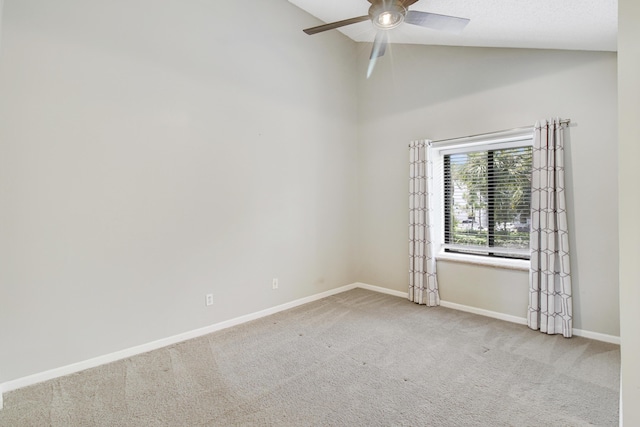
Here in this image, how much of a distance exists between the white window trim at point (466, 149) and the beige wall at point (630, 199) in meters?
2.05

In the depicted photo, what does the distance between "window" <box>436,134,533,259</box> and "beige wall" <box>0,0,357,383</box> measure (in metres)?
1.79

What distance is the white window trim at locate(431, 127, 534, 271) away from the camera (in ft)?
10.8

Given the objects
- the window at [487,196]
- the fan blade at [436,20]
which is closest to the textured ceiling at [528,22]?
the fan blade at [436,20]

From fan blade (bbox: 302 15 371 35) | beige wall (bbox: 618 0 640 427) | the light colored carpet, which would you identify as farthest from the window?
beige wall (bbox: 618 0 640 427)

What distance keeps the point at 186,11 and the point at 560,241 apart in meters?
4.05

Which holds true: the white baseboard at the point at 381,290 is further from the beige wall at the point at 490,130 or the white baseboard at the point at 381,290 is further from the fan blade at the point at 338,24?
the fan blade at the point at 338,24

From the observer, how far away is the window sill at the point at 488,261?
3307 mm

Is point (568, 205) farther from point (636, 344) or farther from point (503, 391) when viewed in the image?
point (636, 344)

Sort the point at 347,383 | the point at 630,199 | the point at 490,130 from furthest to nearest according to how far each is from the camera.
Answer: the point at 490,130 < the point at 347,383 < the point at 630,199

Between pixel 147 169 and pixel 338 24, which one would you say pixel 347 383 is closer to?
pixel 147 169

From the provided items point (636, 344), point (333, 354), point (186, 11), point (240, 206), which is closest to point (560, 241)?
point (636, 344)

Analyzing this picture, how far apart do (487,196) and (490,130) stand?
770mm

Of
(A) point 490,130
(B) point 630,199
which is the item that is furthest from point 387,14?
(B) point 630,199

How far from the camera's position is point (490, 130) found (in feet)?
11.2
